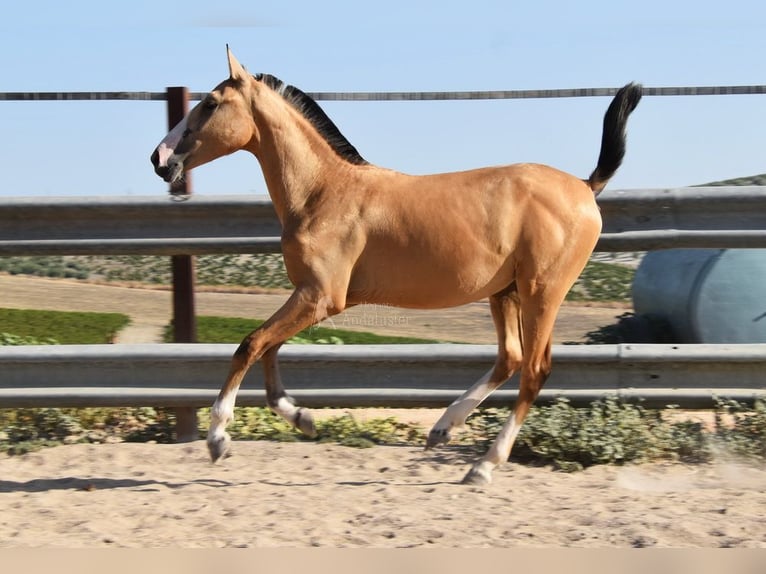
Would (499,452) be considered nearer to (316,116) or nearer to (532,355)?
(532,355)

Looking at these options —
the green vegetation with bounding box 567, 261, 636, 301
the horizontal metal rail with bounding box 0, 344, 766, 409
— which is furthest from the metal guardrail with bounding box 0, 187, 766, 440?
the green vegetation with bounding box 567, 261, 636, 301

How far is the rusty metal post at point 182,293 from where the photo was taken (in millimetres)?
6375

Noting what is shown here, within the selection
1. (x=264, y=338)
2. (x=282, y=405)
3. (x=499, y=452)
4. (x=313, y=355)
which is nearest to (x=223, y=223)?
(x=313, y=355)

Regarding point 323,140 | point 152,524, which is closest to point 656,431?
point 323,140

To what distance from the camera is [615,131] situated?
19.1ft

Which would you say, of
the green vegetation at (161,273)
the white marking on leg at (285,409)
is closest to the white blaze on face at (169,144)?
the white marking on leg at (285,409)

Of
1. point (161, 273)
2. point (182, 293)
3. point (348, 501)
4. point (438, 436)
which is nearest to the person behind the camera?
point (348, 501)

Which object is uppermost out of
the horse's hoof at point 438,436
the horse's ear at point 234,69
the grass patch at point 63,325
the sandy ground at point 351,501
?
the horse's ear at point 234,69

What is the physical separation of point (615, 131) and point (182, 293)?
2.68 metres

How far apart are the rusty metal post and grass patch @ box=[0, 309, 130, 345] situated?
205cm

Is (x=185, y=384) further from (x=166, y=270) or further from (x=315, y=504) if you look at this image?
(x=166, y=270)

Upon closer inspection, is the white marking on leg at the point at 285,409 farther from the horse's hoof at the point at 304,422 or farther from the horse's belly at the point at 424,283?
Result: the horse's belly at the point at 424,283

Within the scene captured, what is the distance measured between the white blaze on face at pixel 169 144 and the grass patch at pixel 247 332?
2947 mm

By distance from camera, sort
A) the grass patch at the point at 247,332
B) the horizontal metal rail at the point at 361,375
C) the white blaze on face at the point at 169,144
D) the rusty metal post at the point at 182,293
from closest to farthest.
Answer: the white blaze on face at the point at 169,144 < the horizontal metal rail at the point at 361,375 < the rusty metal post at the point at 182,293 < the grass patch at the point at 247,332
